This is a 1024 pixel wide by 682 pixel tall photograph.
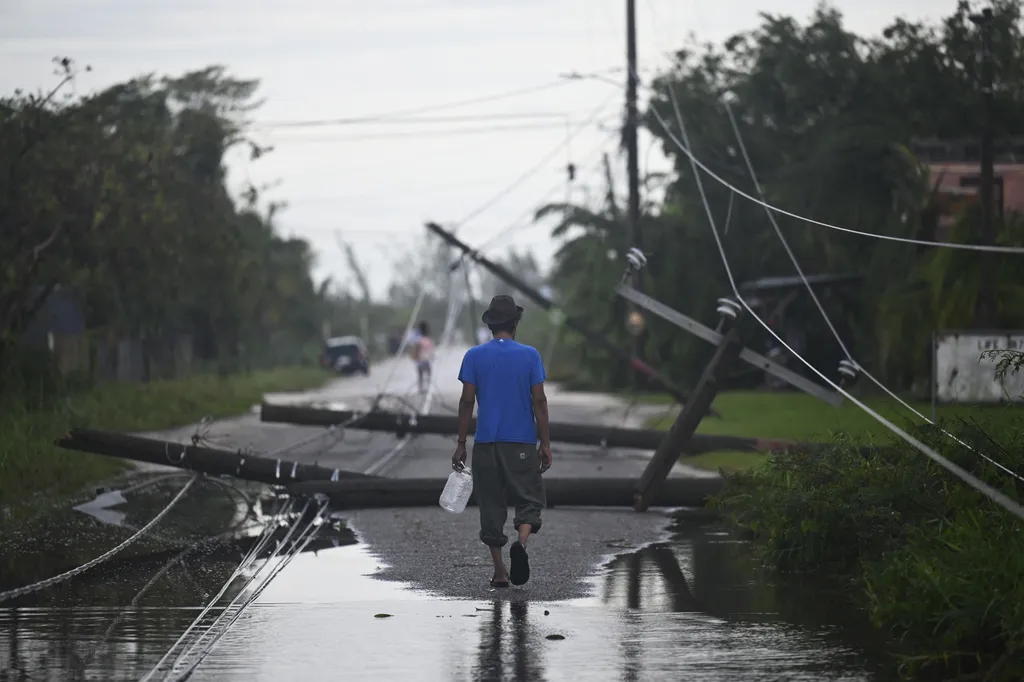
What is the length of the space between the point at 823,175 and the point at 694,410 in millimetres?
26004

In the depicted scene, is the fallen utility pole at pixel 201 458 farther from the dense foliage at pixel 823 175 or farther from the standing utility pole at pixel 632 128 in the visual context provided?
the standing utility pole at pixel 632 128

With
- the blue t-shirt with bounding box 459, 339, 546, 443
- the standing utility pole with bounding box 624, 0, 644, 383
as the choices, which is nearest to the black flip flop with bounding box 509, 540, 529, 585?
the blue t-shirt with bounding box 459, 339, 546, 443

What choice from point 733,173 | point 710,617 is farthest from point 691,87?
point 710,617

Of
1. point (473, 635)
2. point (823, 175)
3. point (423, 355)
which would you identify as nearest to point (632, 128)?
point (823, 175)

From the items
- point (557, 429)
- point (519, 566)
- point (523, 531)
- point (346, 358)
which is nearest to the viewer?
point (519, 566)

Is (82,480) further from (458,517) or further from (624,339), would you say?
(624,339)

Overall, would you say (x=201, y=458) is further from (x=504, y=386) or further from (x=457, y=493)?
(x=504, y=386)

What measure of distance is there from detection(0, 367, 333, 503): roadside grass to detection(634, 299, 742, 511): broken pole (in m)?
6.22

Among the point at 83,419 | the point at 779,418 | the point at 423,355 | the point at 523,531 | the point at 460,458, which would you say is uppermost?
the point at 423,355

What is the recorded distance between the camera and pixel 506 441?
35.7 feet

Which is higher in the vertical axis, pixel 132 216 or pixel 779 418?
pixel 132 216

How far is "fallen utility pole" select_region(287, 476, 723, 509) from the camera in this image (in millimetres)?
15727

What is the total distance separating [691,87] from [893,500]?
Answer: 3693cm

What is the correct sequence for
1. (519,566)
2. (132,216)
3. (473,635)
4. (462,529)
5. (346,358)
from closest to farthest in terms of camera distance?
(473,635) < (519,566) < (462,529) < (132,216) < (346,358)
